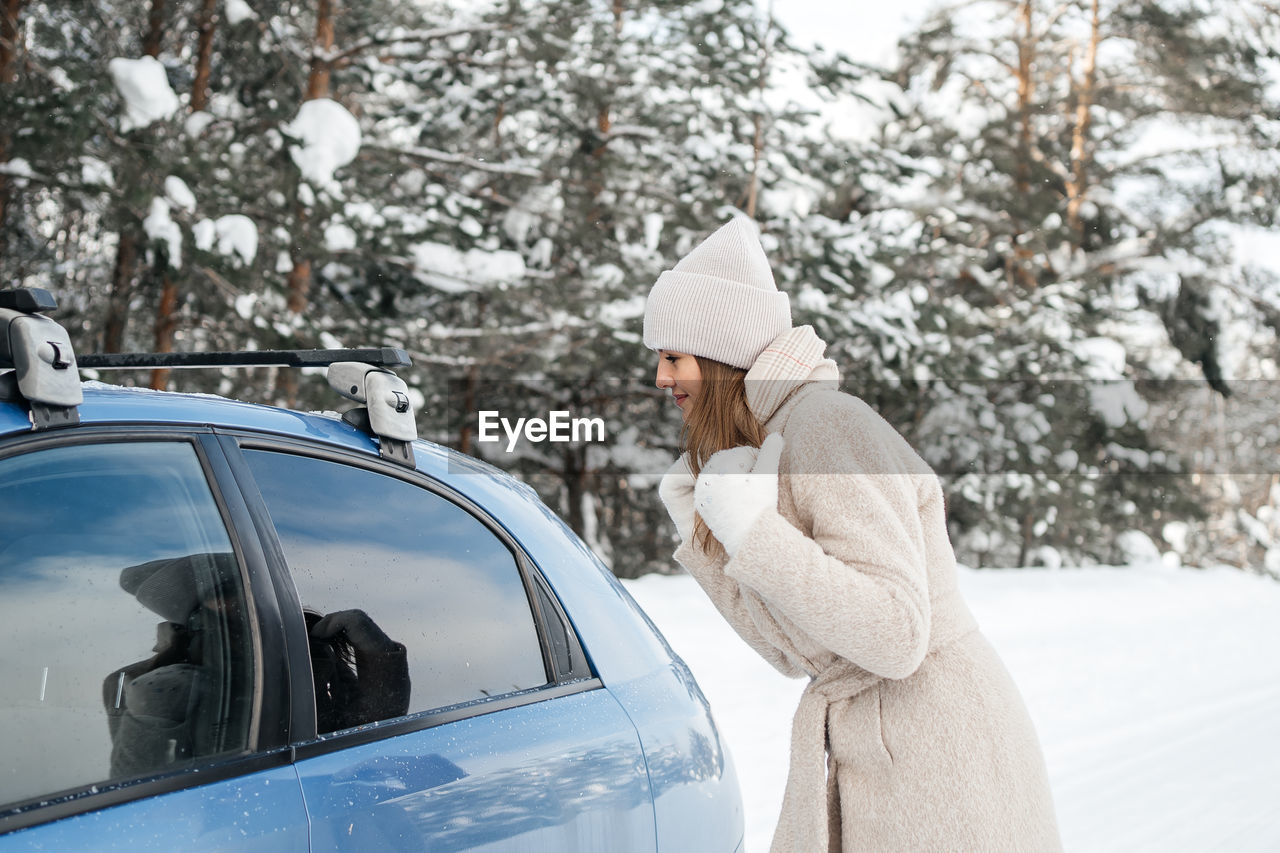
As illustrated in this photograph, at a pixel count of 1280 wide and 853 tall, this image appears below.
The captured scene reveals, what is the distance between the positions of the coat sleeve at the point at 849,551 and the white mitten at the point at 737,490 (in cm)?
3

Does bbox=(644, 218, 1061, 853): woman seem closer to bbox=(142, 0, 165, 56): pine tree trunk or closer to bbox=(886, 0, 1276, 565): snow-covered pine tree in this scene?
bbox=(142, 0, 165, 56): pine tree trunk

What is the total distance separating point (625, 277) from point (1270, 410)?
20.6m

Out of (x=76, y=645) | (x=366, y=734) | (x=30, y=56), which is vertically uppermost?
(x=30, y=56)

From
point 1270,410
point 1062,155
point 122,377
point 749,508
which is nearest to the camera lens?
point 749,508

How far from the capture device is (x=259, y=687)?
5.57 feet

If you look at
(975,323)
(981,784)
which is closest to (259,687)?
(981,784)

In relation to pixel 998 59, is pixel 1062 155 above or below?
below

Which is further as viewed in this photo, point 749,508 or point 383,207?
point 383,207

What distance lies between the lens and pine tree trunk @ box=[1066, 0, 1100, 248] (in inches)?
682

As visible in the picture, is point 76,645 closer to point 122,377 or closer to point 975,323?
point 122,377

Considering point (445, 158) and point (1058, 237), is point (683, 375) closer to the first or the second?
point (445, 158)

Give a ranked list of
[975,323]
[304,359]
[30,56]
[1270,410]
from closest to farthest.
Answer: [304,359] < [30,56] < [975,323] < [1270,410]

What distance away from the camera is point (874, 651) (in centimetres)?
182
